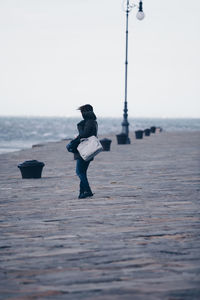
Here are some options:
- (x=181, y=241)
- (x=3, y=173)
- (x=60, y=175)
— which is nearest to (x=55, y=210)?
(x=181, y=241)

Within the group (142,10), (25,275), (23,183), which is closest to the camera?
(25,275)

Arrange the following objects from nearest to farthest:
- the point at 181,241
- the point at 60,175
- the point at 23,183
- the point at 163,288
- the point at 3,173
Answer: the point at 163,288 → the point at 181,241 → the point at 23,183 → the point at 60,175 → the point at 3,173

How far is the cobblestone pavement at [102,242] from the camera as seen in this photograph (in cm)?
377

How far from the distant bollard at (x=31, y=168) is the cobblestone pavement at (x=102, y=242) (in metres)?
1.38

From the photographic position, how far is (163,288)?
3713mm

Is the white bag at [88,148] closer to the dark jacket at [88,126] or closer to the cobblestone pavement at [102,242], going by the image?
the dark jacket at [88,126]

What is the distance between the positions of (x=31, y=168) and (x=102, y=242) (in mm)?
6720

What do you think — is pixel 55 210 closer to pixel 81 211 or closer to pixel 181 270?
pixel 81 211

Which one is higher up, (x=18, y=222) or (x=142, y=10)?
(x=142, y=10)

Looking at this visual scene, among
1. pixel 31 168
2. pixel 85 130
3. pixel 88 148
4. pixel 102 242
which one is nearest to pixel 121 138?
pixel 31 168

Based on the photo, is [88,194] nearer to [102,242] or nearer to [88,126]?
[88,126]

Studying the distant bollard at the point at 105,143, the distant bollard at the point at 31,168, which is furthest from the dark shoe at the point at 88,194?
the distant bollard at the point at 105,143

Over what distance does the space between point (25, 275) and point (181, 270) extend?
1.48 meters

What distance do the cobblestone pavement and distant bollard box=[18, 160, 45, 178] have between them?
1.38 metres
